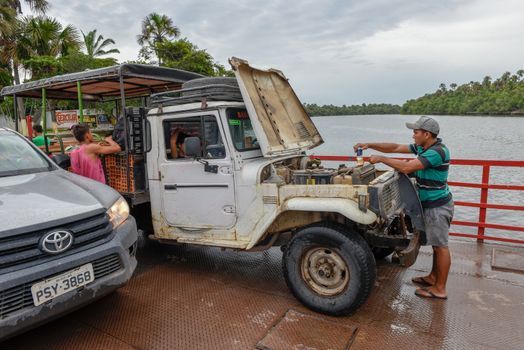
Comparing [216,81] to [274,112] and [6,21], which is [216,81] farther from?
[6,21]

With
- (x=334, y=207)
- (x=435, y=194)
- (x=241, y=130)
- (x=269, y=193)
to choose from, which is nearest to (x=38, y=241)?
(x=269, y=193)

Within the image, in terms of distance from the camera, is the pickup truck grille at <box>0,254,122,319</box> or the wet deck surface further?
the wet deck surface

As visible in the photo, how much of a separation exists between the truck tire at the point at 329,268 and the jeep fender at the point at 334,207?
0.70ft

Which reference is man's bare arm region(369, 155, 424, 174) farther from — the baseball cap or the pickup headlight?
the pickup headlight

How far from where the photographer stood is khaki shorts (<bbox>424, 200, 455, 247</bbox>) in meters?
3.51

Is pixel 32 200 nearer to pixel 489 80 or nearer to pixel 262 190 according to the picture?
pixel 262 190

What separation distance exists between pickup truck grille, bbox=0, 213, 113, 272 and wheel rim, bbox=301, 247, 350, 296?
177 cm

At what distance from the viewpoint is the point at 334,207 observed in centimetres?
309

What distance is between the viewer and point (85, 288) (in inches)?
104

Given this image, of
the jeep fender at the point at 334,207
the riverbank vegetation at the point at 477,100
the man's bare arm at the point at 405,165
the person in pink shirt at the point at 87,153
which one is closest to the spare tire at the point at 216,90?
the person in pink shirt at the point at 87,153

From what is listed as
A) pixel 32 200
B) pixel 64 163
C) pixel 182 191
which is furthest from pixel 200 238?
pixel 64 163

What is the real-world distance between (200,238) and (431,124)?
2642 millimetres

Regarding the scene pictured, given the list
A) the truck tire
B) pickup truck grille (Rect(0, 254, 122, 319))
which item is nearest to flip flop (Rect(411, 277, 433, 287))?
the truck tire

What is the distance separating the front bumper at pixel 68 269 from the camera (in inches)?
89.8
